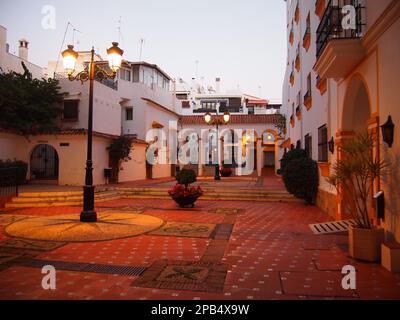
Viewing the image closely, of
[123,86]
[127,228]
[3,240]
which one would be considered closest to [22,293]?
[3,240]

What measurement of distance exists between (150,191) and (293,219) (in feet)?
24.8

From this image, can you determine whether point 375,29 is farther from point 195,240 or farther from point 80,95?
point 80,95

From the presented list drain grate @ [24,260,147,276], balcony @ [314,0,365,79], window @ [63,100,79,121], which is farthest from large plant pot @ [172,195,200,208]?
window @ [63,100,79,121]

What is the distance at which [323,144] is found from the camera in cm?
1046

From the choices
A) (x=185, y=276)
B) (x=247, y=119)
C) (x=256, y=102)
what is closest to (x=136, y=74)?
(x=247, y=119)

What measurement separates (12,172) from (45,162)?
15.9 feet

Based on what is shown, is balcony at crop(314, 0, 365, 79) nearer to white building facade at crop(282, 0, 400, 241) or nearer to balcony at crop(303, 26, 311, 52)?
white building facade at crop(282, 0, 400, 241)

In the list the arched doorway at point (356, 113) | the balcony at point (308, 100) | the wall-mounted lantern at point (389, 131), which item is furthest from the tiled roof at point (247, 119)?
the wall-mounted lantern at point (389, 131)

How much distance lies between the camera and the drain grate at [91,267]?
4.70 meters

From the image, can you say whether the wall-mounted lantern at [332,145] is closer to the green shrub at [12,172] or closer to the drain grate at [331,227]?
the drain grate at [331,227]

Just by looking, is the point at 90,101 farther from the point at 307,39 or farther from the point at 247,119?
the point at 247,119

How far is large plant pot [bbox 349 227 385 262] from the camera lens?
17.1ft

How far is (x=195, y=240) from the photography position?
6.65 meters

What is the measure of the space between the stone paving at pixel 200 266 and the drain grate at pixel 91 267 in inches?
0.6
